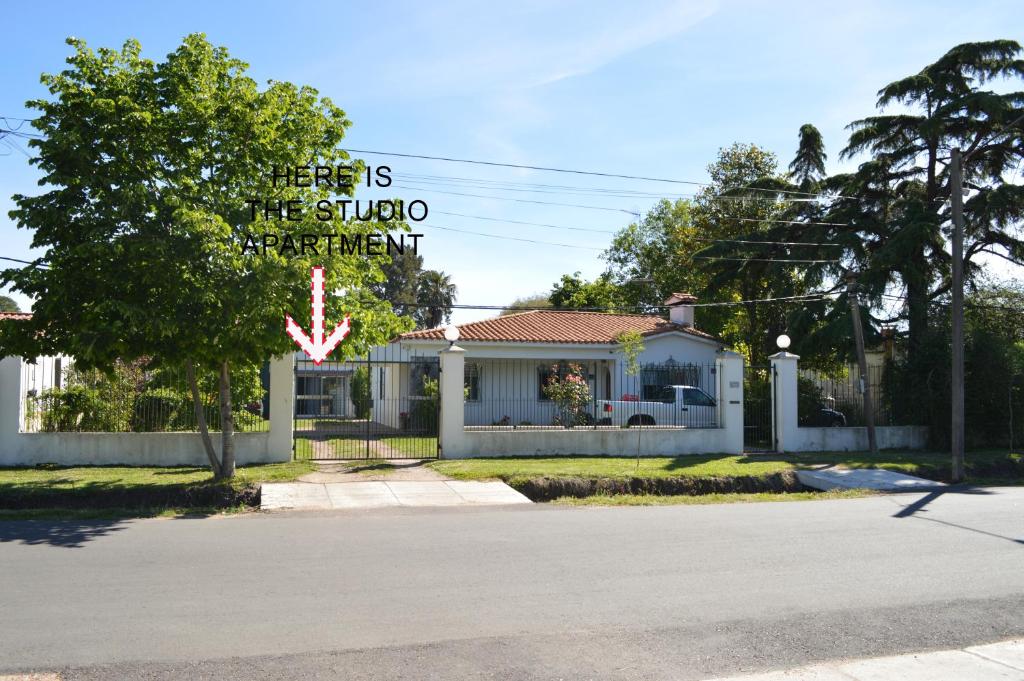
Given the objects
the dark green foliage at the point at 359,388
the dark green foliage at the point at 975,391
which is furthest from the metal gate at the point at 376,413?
the dark green foliage at the point at 975,391

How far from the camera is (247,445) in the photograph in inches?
637

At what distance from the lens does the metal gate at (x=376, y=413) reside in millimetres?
18141

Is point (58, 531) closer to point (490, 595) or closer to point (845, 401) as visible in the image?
point (490, 595)

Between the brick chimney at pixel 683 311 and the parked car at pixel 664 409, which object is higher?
the brick chimney at pixel 683 311

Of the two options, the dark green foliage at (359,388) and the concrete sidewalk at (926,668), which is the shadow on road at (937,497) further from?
the dark green foliage at (359,388)

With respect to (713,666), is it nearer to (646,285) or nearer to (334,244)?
(334,244)

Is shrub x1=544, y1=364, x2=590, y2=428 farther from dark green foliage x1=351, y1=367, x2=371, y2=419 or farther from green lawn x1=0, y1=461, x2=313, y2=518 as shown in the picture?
dark green foliage x1=351, y1=367, x2=371, y2=419

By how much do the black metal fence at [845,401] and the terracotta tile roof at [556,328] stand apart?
6.31 metres

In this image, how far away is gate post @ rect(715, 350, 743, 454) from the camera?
19.2 meters

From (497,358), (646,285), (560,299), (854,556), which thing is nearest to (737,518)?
(854,556)

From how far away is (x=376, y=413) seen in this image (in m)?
28.9

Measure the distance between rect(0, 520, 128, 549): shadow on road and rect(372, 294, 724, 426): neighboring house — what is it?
14.9m

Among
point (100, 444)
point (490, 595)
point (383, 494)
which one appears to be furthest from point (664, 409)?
point (490, 595)

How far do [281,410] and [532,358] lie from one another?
1205 centimetres
